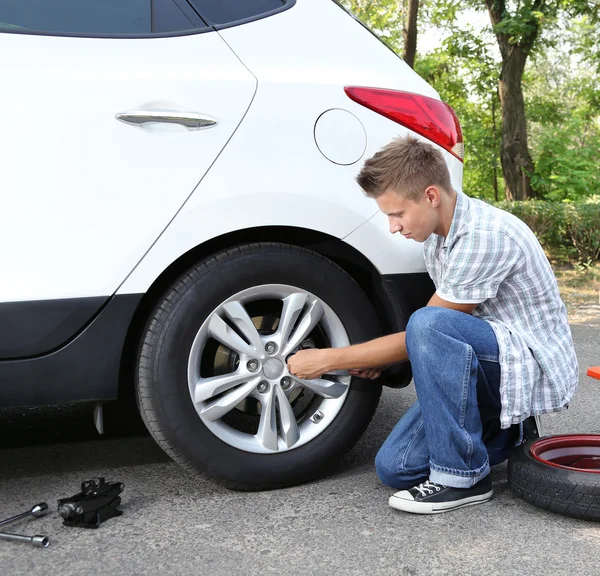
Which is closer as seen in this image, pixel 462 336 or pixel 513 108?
pixel 462 336

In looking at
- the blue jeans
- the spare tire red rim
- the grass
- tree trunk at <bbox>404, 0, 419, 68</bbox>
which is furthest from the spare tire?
tree trunk at <bbox>404, 0, 419, 68</bbox>

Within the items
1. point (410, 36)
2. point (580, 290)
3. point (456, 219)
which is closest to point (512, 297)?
point (456, 219)

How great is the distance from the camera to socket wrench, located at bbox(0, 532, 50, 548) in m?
2.26

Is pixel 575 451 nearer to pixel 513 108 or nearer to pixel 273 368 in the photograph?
pixel 273 368

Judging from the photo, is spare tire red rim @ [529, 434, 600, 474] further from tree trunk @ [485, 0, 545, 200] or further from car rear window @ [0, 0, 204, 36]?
tree trunk @ [485, 0, 545, 200]

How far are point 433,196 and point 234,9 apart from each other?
2.89ft

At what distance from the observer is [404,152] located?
2459mm

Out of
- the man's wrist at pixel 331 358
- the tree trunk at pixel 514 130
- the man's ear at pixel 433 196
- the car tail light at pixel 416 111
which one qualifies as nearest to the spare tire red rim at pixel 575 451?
the man's wrist at pixel 331 358

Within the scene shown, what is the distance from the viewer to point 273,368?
2596 millimetres

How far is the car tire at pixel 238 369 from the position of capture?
249cm

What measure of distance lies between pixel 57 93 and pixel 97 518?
1263 mm

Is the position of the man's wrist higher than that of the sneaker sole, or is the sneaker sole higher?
the man's wrist

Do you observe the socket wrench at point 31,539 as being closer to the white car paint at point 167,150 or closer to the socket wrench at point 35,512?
the socket wrench at point 35,512

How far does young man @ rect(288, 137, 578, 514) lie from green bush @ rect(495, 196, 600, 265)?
675cm
